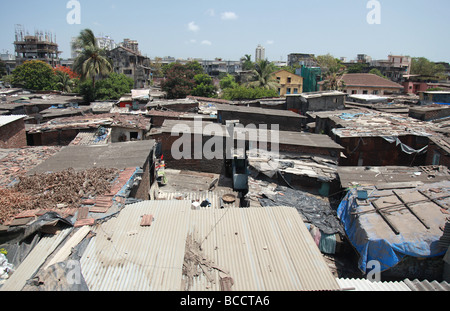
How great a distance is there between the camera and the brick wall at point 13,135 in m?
14.5

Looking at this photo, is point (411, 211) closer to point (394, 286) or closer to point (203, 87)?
point (394, 286)

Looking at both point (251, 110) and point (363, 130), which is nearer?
point (363, 130)

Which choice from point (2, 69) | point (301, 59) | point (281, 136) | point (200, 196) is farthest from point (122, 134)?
point (301, 59)

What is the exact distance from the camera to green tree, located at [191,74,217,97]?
36.5m

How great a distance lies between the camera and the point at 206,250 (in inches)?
227

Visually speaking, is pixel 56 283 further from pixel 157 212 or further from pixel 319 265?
pixel 319 265

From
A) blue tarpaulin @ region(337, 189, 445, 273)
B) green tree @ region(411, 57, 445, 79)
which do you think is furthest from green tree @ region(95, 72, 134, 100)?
green tree @ region(411, 57, 445, 79)

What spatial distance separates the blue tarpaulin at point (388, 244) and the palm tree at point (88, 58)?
103 feet

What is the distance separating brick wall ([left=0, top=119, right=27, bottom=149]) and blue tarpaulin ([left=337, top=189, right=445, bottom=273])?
1606 cm

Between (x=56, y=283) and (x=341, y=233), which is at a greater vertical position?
(x=56, y=283)

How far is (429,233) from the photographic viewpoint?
7254mm
